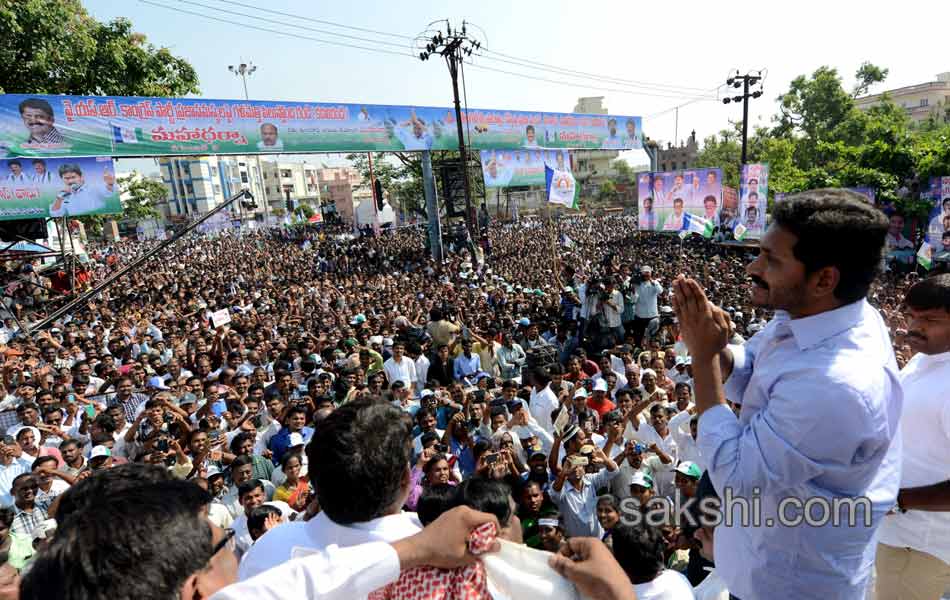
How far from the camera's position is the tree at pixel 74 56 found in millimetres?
12969

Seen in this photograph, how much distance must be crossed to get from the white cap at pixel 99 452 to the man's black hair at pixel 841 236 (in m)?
5.27

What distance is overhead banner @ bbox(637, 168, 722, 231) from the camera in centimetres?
1881

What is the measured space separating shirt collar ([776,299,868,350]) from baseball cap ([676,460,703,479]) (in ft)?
9.94

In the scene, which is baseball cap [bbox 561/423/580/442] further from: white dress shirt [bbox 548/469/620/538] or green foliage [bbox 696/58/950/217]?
green foliage [bbox 696/58/950/217]

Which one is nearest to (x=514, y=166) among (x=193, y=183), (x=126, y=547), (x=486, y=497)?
(x=486, y=497)

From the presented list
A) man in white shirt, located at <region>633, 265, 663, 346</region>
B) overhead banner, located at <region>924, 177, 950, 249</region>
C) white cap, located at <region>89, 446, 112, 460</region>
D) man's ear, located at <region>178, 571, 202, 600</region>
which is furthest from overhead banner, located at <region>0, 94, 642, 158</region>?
man's ear, located at <region>178, 571, 202, 600</region>

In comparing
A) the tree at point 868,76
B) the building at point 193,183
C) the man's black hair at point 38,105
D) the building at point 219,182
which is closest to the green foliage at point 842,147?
the tree at point 868,76

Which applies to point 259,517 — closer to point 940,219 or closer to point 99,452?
point 99,452

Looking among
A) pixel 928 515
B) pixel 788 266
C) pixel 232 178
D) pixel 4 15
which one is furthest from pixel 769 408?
pixel 232 178

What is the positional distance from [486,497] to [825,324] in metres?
0.97

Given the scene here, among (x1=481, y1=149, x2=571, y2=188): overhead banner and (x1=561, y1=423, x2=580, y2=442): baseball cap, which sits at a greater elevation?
(x1=481, y1=149, x2=571, y2=188): overhead banner

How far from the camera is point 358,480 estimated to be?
1278mm

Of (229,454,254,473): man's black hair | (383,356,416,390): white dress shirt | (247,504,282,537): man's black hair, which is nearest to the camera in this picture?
(247,504,282,537): man's black hair

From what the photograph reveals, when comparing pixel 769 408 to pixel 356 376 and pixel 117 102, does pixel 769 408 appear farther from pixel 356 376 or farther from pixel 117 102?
pixel 117 102
